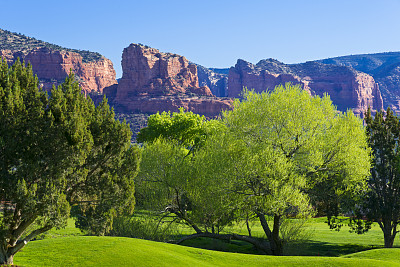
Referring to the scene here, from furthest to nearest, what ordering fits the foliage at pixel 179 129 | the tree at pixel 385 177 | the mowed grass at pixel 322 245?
the foliage at pixel 179 129 < the tree at pixel 385 177 < the mowed grass at pixel 322 245

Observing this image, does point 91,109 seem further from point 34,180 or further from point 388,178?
point 388,178

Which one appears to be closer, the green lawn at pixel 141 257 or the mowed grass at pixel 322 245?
the green lawn at pixel 141 257

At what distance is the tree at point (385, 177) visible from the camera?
113 ft

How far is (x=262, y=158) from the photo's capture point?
25828 millimetres

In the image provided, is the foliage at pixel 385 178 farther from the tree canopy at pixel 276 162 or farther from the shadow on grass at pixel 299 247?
the tree canopy at pixel 276 162

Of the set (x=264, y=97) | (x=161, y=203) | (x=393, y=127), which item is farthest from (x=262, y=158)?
(x=393, y=127)

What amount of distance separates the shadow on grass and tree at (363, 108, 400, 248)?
9.38 ft

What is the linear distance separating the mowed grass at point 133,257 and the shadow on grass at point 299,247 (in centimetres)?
968

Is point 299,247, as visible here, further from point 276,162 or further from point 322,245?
point 276,162

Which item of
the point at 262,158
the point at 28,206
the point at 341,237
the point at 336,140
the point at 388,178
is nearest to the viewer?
the point at 28,206

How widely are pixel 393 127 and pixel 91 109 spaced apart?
28.8 m

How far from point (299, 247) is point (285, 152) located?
31.4 feet

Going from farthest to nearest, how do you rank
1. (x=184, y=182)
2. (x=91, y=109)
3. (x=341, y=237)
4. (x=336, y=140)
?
(x=341, y=237), (x=184, y=182), (x=336, y=140), (x=91, y=109)

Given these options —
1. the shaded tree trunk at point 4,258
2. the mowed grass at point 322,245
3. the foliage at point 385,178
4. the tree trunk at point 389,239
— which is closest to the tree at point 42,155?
the shaded tree trunk at point 4,258
